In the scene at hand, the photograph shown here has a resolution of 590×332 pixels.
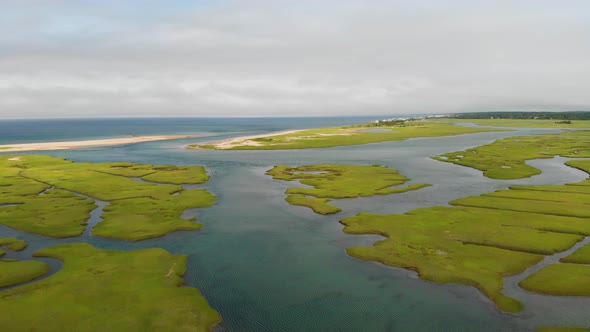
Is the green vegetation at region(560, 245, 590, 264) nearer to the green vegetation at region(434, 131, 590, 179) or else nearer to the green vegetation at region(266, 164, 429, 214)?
the green vegetation at region(266, 164, 429, 214)

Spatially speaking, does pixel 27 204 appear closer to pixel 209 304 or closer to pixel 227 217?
pixel 227 217

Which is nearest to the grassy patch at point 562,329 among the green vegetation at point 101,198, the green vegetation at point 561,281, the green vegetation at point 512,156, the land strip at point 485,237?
the land strip at point 485,237

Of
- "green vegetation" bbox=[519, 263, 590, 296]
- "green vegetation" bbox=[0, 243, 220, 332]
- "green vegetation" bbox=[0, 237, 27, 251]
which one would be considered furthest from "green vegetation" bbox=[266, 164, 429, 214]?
"green vegetation" bbox=[0, 237, 27, 251]

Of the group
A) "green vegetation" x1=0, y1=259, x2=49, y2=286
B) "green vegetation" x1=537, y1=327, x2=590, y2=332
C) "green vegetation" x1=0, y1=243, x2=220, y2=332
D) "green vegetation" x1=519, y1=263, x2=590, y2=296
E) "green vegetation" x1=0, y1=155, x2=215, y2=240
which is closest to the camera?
"green vegetation" x1=537, y1=327, x2=590, y2=332

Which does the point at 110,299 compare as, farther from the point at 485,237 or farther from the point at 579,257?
the point at 579,257

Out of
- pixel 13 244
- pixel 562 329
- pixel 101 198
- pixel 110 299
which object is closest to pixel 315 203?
pixel 110 299

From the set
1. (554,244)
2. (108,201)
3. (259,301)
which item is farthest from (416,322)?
(108,201)
